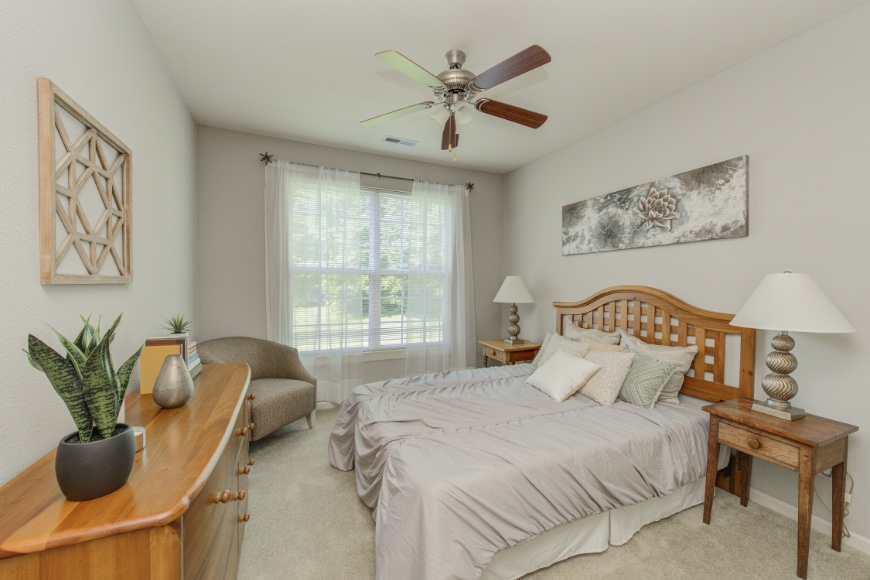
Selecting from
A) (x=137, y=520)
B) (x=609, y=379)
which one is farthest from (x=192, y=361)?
(x=609, y=379)

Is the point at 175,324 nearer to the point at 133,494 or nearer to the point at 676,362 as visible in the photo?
the point at 133,494

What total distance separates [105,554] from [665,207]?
3.25 meters

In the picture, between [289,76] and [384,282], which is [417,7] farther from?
[384,282]

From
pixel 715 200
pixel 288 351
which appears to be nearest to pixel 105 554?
pixel 288 351

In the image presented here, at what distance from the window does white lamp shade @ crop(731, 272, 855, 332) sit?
280 centimetres

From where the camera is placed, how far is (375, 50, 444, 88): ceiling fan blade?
1556 mm

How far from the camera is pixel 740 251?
88.0 inches

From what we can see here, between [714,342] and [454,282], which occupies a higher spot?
[454,282]

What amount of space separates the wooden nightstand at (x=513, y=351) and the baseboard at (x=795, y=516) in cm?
189

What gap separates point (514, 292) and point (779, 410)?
7.31 ft

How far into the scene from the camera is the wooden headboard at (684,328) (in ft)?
7.20

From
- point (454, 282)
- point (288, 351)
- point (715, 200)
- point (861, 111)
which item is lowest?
point (288, 351)

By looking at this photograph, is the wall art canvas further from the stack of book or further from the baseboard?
the stack of book

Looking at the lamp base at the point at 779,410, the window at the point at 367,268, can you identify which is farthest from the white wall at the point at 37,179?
the lamp base at the point at 779,410
